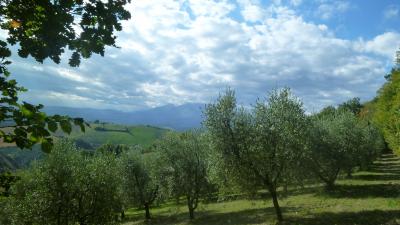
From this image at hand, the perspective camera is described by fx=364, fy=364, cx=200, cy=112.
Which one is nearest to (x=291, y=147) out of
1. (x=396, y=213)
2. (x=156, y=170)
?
(x=396, y=213)

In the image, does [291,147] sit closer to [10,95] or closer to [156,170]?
[156,170]

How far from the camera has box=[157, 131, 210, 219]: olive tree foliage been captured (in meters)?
44.2

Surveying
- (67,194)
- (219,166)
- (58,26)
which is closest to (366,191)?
(219,166)

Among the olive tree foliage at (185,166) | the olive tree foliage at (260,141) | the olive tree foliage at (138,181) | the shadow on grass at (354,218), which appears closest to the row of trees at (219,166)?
the olive tree foliage at (260,141)

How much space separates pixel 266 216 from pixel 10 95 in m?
32.2

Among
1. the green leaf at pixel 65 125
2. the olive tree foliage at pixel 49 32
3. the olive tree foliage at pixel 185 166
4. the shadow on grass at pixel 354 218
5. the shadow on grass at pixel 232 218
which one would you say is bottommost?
the shadow on grass at pixel 232 218

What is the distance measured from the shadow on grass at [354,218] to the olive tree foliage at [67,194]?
15557mm

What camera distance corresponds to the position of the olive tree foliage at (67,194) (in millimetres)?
29312

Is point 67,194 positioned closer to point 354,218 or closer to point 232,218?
point 232,218

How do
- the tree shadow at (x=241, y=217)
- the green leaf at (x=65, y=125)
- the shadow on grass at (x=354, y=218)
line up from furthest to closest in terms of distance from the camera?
1. the tree shadow at (x=241, y=217)
2. the shadow on grass at (x=354, y=218)
3. the green leaf at (x=65, y=125)

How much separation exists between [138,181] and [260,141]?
27.3 m

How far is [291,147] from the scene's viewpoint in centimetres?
3102

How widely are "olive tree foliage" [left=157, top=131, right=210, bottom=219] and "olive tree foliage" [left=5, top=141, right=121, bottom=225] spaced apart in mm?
13350

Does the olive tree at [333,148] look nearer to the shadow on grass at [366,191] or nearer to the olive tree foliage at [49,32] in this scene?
the shadow on grass at [366,191]
